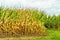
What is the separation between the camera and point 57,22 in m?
26.3

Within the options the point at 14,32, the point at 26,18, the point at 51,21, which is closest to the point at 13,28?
the point at 14,32

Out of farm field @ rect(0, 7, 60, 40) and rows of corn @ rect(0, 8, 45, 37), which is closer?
farm field @ rect(0, 7, 60, 40)

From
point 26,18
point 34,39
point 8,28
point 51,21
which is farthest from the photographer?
point 51,21

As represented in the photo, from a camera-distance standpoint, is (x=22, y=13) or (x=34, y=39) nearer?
(x=34, y=39)

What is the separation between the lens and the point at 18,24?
1788 centimetres

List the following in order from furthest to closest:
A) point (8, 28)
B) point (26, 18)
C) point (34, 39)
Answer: point (26, 18) → point (8, 28) → point (34, 39)

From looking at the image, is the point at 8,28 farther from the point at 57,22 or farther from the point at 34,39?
→ the point at 57,22

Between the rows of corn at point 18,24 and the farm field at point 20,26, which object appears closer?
the farm field at point 20,26

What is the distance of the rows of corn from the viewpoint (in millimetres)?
17327

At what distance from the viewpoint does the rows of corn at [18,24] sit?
17327 mm

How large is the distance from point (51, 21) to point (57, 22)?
3.11ft

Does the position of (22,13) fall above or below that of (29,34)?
above

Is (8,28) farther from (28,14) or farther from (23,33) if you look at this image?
(28,14)

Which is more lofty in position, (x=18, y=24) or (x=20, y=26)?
(x=18, y=24)
